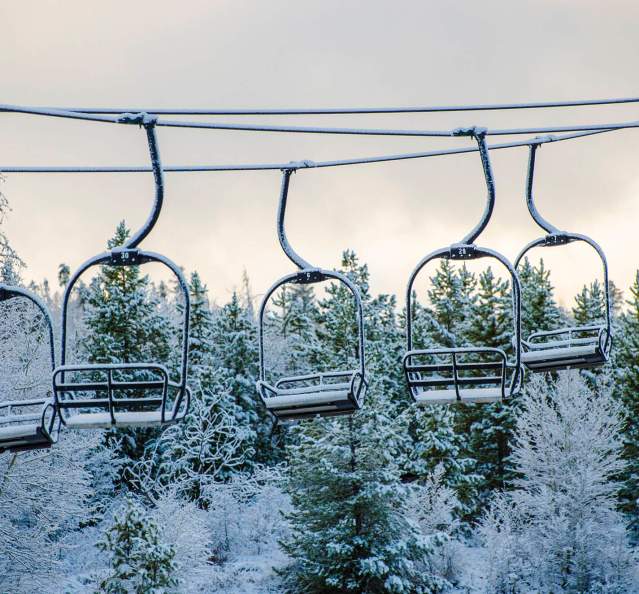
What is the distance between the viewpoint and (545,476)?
30.9 metres

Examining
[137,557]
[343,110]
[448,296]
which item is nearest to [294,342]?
[448,296]

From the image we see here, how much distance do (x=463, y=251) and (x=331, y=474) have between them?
2136 centimetres

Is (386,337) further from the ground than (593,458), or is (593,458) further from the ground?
(386,337)

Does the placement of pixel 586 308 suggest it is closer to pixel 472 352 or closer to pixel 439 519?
pixel 439 519

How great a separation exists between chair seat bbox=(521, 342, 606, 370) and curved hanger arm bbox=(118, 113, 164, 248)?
2.77 m

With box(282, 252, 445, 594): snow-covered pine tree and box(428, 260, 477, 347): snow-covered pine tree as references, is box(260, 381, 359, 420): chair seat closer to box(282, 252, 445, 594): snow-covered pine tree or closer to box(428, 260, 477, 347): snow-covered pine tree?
box(282, 252, 445, 594): snow-covered pine tree

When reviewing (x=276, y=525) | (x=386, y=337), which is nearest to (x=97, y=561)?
(x=276, y=525)

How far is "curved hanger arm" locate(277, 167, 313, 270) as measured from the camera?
518 cm

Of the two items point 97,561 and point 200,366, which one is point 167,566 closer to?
point 97,561

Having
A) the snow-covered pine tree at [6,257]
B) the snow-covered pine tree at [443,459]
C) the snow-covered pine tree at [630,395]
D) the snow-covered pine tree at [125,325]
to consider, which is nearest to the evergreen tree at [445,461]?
the snow-covered pine tree at [443,459]

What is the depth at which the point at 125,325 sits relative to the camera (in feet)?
118

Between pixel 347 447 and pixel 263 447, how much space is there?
13068 millimetres

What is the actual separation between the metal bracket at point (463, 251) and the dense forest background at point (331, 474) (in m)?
15.9

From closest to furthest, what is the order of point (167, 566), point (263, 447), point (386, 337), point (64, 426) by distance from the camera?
point (64, 426) < point (167, 566) < point (263, 447) < point (386, 337)
